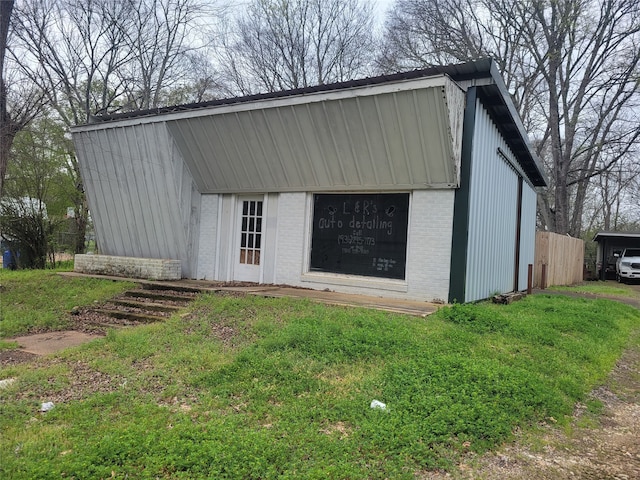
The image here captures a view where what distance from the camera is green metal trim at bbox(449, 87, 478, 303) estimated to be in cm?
777

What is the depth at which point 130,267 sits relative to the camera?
1074cm

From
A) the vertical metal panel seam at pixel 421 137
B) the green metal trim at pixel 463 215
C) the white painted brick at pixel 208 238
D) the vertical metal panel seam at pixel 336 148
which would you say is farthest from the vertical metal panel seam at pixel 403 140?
the white painted brick at pixel 208 238

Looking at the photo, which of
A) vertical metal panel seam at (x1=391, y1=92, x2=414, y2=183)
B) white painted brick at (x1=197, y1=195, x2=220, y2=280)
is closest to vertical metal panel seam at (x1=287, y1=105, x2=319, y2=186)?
vertical metal panel seam at (x1=391, y1=92, x2=414, y2=183)

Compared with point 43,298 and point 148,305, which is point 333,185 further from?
point 43,298

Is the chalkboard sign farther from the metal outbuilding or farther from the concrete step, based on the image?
the concrete step

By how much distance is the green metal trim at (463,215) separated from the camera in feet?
25.5

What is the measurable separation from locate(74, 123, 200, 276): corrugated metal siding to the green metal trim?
6276mm

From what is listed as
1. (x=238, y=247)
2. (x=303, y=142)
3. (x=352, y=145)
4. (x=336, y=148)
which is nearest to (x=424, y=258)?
(x=352, y=145)

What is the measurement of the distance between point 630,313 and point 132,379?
34.1ft

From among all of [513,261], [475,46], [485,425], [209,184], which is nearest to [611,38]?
[475,46]

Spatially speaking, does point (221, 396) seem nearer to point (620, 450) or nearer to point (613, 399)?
point (620, 450)

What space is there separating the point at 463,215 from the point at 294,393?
200 inches

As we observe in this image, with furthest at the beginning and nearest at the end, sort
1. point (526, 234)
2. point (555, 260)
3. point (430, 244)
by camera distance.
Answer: point (555, 260), point (526, 234), point (430, 244)

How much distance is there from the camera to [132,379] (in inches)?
171
